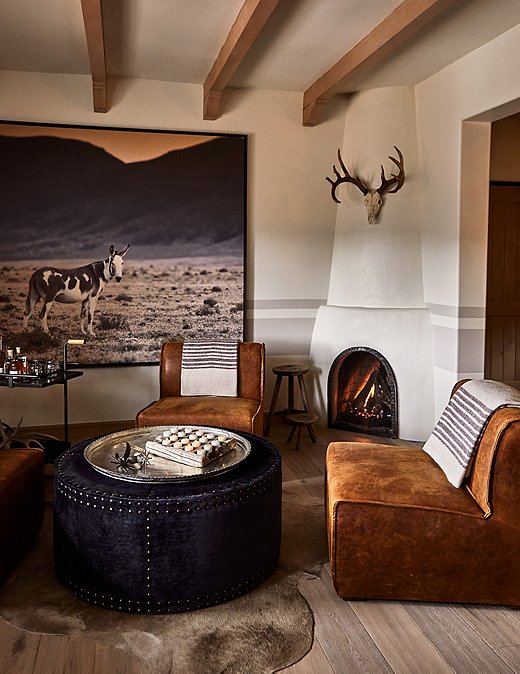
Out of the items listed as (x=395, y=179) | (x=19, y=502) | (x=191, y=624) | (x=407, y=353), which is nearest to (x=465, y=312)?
(x=407, y=353)

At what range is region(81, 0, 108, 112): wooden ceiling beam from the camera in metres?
3.33

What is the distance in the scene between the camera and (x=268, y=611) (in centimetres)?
252

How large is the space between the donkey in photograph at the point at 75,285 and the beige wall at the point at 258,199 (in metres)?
0.56

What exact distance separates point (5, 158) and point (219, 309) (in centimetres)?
198

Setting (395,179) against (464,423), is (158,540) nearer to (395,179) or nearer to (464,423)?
(464,423)

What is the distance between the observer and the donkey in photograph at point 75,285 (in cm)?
500

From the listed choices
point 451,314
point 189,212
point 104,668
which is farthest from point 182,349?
point 104,668

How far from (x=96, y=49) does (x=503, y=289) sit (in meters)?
4.23

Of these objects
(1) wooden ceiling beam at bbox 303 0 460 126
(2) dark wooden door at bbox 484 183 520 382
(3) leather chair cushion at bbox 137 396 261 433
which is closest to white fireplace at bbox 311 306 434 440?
(3) leather chair cushion at bbox 137 396 261 433

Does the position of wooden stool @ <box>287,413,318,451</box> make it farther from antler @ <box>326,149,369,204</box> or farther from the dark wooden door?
the dark wooden door

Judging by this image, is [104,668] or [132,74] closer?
[104,668]

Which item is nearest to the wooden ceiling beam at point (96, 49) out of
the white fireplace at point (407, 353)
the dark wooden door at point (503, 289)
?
the white fireplace at point (407, 353)

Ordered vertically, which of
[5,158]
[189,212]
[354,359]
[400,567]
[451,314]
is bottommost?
[400,567]

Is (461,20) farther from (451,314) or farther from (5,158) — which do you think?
(5,158)
